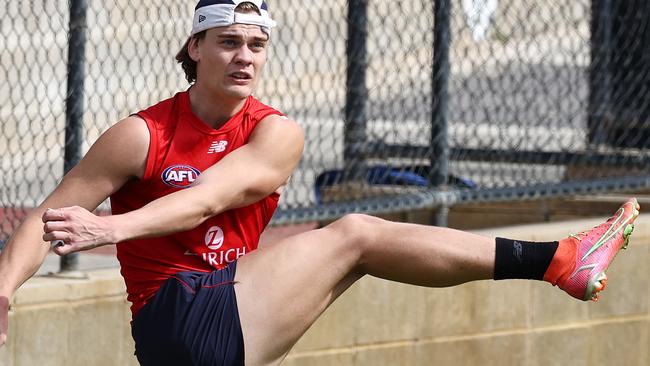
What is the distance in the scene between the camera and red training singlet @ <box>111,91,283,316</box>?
468cm

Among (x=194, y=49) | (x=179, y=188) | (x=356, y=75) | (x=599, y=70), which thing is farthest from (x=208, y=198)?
(x=599, y=70)

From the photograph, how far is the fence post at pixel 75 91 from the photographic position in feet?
18.8

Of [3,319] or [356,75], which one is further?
[356,75]

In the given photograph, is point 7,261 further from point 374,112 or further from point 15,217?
point 374,112

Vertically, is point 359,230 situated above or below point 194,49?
below

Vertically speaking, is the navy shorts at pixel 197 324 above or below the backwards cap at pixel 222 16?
below

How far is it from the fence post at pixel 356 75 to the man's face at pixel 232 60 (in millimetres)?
2105

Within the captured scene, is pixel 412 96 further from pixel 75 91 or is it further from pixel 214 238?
pixel 214 238

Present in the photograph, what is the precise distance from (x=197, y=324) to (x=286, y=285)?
12.1 inches

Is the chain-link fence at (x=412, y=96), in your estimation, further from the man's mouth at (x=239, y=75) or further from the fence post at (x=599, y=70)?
the man's mouth at (x=239, y=75)

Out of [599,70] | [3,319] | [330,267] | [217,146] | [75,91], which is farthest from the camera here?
[599,70]

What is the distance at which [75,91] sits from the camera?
5.78 m

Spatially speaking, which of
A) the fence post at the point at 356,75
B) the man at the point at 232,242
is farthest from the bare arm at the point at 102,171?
the fence post at the point at 356,75

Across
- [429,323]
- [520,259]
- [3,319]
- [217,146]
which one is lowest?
[429,323]
